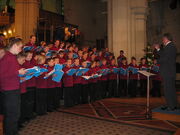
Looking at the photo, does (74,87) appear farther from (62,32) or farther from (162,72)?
(62,32)

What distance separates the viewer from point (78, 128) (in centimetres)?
360

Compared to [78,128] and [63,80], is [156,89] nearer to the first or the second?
[63,80]

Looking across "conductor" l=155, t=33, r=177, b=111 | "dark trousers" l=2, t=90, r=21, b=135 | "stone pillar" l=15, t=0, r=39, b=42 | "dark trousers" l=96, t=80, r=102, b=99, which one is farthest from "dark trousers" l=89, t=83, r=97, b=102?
"stone pillar" l=15, t=0, r=39, b=42

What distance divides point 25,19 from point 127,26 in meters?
5.69

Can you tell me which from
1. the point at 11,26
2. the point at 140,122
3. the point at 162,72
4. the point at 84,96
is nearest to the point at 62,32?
the point at 11,26

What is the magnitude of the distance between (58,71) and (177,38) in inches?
412

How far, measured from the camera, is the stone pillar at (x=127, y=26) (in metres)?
9.01

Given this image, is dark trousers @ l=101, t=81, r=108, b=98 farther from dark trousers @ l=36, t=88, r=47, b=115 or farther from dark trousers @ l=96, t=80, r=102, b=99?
dark trousers @ l=36, t=88, r=47, b=115

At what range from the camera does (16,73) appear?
10.0ft

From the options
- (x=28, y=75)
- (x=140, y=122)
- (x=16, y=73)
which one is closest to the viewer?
(x=16, y=73)

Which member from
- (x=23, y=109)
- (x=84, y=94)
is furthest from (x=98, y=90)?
(x=23, y=109)

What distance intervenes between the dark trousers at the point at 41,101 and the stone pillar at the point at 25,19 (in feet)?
21.8

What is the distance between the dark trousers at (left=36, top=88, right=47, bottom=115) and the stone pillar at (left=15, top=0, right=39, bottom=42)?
21.8ft

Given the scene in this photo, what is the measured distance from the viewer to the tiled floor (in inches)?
133
